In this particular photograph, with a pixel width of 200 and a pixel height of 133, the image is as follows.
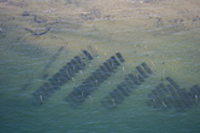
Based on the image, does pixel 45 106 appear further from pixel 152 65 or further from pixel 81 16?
pixel 81 16

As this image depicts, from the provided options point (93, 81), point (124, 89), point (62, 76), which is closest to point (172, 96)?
point (124, 89)

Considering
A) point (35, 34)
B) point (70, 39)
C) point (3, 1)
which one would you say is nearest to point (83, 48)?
point (70, 39)

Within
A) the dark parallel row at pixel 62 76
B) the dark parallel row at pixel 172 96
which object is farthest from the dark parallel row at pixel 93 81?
the dark parallel row at pixel 172 96

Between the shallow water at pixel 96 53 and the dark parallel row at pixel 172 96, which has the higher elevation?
the shallow water at pixel 96 53

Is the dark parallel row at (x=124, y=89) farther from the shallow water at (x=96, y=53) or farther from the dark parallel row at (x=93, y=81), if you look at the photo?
the dark parallel row at (x=93, y=81)

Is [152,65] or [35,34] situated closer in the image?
[152,65]

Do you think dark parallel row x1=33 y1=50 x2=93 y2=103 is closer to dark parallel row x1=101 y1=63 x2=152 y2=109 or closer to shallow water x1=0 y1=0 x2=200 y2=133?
shallow water x1=0 y1=0 x2=200 y2=133
